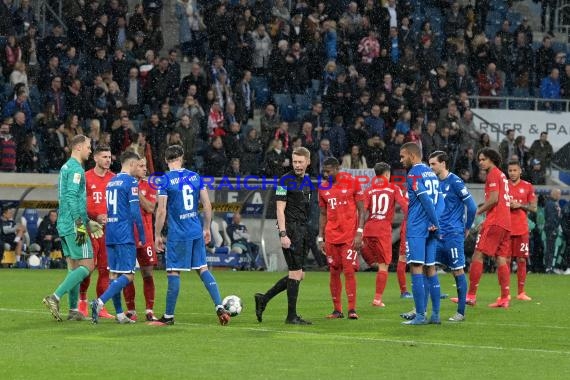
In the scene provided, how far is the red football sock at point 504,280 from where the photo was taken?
64.6ft

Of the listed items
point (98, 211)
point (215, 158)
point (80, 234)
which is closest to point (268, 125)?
point (215, 158)

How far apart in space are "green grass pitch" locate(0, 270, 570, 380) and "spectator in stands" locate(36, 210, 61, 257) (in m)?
10.2

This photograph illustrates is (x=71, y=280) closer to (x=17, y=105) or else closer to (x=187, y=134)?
(x=17, y=105)

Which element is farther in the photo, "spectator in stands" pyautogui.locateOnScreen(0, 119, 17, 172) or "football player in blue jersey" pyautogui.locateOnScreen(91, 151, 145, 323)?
"spectator in stands" pyautogui.locateOnScreen(0, 119, 17, 172)

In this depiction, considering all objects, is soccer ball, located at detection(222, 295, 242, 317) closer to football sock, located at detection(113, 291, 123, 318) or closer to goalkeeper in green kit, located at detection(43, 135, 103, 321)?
football sock, located at detection(113, 291, 123, 318)

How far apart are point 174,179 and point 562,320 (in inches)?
218

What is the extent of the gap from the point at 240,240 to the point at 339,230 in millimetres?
14410

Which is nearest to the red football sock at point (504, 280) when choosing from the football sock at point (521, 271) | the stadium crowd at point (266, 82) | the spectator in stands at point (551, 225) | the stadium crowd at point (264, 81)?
the football sock at point (521, 271)

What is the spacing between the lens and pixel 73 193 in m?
15.6

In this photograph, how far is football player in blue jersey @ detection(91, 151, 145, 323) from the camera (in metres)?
15.7

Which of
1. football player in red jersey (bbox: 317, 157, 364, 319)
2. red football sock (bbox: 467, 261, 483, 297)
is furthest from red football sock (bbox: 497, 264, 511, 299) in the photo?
football player in red jersey (bbox: 317, 157, 364, 319)

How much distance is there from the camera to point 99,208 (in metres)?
16.9

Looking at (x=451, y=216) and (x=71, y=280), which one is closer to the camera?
(x=71, y=280)

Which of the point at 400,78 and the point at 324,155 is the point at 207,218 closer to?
the point at 324,155
